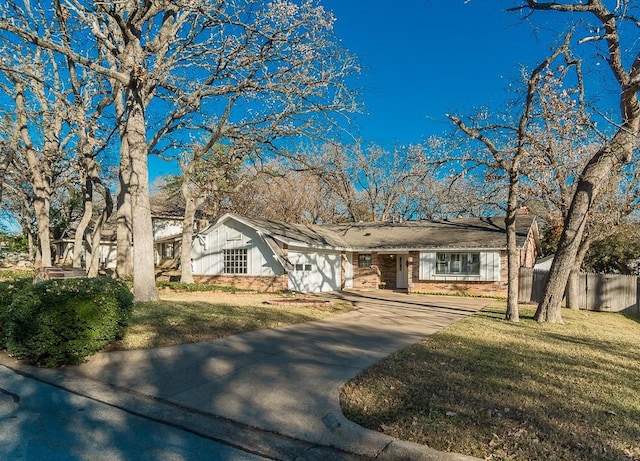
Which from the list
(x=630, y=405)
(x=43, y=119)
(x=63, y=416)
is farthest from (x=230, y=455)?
(x=43, y=119)

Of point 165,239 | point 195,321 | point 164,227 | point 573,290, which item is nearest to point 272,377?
point 195,321

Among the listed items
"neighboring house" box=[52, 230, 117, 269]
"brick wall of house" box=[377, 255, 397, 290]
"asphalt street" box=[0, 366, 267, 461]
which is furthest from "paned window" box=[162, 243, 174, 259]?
Result: "asphalt street" box=[0, 366, 267, 461]

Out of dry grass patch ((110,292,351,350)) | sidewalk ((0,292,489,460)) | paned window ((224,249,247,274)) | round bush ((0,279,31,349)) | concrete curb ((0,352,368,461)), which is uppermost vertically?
paned window ((224,249,247,274))

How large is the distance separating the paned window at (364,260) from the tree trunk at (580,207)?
547 inches

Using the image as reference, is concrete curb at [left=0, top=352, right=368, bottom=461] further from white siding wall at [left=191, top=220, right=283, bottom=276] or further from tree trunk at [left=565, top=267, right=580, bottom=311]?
tree trunk at [left=565, top=267, right=580, bottom=311]

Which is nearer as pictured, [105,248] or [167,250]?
[167,250]

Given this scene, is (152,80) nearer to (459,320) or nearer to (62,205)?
(459,320)

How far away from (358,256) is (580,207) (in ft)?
50.0

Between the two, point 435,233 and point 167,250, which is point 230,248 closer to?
point 435,233

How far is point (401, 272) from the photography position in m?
26.1

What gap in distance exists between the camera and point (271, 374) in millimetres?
6168

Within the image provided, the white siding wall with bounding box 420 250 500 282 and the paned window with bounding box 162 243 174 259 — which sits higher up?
the paned window with bounding box 162 243 174 259

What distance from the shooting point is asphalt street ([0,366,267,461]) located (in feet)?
12.6

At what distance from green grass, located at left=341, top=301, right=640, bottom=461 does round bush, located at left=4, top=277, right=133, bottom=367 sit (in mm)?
3959
